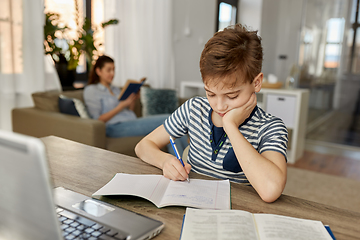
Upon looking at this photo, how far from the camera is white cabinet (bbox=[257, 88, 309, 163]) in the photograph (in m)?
3.27

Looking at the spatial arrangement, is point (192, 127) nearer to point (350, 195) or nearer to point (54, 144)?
point (54, 144)

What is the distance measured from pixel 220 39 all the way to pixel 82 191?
563 mm

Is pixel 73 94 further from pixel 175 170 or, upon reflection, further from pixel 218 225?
pixel 218 225

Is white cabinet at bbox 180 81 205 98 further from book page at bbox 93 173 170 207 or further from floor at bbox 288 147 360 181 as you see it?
book page at bbox 93 173 170 207

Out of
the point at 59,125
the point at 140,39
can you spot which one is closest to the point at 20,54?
the point at 59,125

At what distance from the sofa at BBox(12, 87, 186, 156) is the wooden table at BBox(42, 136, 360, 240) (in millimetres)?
957

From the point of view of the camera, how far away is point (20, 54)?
8.04 ft

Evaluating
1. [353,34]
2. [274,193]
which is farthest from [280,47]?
[274,193]

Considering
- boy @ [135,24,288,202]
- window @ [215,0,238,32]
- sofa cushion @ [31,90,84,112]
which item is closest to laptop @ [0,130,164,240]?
boy @ [135,24,288,202]

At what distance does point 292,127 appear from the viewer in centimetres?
331

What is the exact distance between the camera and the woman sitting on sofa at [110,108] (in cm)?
254

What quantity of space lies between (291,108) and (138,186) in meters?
2.78

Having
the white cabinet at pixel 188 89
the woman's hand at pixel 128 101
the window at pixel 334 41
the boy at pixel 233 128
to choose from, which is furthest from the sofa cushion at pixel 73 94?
the window at pixel 334 41

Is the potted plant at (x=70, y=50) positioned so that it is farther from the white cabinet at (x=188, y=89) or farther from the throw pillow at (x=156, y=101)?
the white cabinet at (x=188, y=89)
